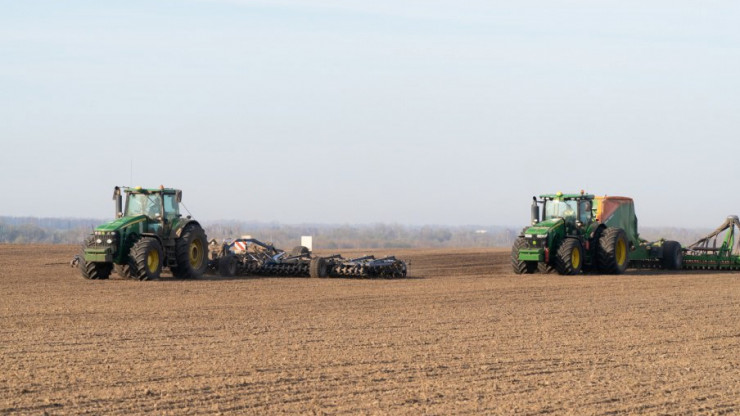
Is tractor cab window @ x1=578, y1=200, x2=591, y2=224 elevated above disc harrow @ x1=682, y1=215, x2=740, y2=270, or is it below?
above

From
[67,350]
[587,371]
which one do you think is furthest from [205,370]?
[587,371]

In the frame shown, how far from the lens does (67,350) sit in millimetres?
12039

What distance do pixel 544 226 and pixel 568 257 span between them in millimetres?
1000

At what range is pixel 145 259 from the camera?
21953 mm

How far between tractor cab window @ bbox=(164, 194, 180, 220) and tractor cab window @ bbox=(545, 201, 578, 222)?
9414 mm

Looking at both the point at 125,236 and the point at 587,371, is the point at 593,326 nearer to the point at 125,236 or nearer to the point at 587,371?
the point at 587,371

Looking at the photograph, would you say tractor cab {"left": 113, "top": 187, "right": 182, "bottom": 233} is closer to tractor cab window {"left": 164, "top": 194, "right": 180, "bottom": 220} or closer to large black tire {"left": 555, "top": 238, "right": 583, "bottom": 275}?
tractor cab window {"left": 164, "top": 194, "right": 180, "bottom": 220}

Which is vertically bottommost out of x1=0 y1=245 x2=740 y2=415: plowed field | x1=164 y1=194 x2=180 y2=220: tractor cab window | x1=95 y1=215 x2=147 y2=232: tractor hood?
x1=0 y1=245 x2=740 y2=415: plowed field

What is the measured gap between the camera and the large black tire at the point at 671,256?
28859mm

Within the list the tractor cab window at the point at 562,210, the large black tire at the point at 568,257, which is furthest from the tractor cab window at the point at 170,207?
the tractor cab window at the point at 562,210

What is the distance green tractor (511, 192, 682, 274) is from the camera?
2538 centimetres

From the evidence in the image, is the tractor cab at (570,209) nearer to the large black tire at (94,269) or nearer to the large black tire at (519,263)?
the large black tire at (519,263)

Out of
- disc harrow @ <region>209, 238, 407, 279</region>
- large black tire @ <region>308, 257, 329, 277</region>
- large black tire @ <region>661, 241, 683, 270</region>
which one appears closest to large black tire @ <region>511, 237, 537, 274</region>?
disc harrow @ <region>209, 238, 407, 279</region>

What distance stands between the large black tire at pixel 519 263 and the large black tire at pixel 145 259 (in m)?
8.80
